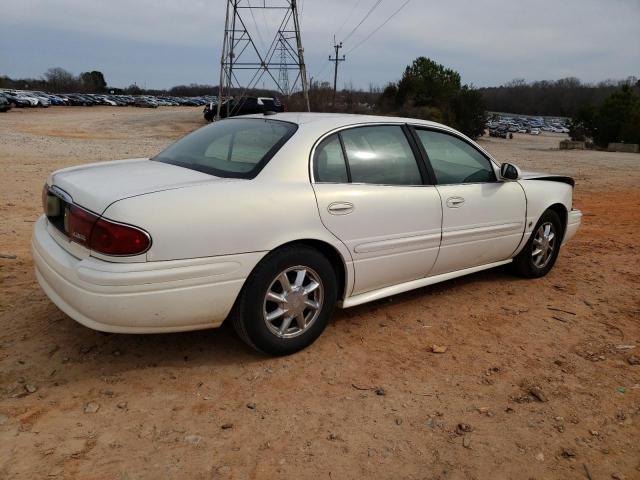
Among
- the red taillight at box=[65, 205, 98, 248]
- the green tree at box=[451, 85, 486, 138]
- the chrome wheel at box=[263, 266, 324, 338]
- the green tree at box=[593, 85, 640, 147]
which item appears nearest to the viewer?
the red taillight at box=[65, 205, 98, 248]

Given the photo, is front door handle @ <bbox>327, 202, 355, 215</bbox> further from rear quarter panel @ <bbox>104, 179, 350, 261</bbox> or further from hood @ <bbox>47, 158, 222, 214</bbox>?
hood @ <bbox>47, 158, 222, 214</bbox>

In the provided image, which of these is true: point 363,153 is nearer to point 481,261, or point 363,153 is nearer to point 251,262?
point 251,262

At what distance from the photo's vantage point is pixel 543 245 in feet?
16.5

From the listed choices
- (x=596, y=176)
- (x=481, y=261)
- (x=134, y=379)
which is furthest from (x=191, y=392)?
(x=596, y=176)

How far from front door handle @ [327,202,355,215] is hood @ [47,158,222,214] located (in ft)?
2.20

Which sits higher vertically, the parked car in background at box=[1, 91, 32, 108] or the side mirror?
the side mirror

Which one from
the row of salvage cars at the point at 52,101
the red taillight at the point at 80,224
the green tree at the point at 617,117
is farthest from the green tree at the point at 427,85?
the red taillight at the point at 80,224

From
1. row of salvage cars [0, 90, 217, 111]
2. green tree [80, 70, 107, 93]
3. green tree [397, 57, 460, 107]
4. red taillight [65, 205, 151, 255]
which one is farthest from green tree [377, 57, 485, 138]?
green tree [80, 70, 107, 93]

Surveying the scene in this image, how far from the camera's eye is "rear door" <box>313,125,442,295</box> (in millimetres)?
3432

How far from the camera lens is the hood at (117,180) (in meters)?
2.88

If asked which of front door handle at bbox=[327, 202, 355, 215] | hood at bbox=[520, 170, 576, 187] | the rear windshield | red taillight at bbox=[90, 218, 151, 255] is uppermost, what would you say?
the rear windshield

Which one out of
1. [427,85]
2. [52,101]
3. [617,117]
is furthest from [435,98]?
[52,101]

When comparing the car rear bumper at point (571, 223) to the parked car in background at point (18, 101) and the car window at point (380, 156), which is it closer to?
the car window at point (380, 156)

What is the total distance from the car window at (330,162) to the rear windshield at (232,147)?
0.23 m
